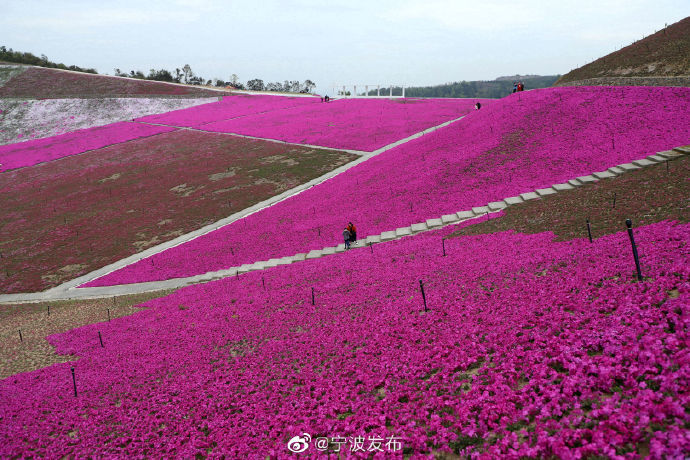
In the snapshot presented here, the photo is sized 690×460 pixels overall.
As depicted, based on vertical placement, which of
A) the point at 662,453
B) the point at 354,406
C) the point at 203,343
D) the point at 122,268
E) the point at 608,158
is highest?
the point at 608,158

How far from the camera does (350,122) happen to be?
72.1m

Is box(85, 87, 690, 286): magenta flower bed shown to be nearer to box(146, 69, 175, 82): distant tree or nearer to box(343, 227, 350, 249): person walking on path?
box(343, 227, 350, 249): person walking on path

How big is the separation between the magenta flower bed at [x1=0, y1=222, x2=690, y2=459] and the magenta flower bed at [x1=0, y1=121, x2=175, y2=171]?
227 feet

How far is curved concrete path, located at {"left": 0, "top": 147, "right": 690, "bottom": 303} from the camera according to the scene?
22375 millimetres

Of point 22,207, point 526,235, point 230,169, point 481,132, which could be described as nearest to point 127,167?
point 22,207

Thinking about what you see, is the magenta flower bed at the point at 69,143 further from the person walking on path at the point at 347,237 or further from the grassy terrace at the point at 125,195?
the person walking on path at the point at 347,237

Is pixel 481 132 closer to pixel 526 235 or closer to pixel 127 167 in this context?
pixel 526 235

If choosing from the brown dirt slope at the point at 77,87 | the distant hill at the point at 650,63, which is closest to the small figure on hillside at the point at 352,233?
Result: the distant hill at the point at 650,63

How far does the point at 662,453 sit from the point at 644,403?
3.73ft

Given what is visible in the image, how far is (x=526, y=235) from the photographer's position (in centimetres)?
1848

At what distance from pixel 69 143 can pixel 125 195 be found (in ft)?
125

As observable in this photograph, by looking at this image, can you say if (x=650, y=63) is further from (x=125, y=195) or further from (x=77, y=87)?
(x=77, y=87)

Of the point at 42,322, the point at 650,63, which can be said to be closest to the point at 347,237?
the point at 42,322

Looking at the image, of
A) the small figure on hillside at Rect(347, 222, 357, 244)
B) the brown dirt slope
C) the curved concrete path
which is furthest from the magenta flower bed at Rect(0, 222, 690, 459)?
the brown dirt slope
